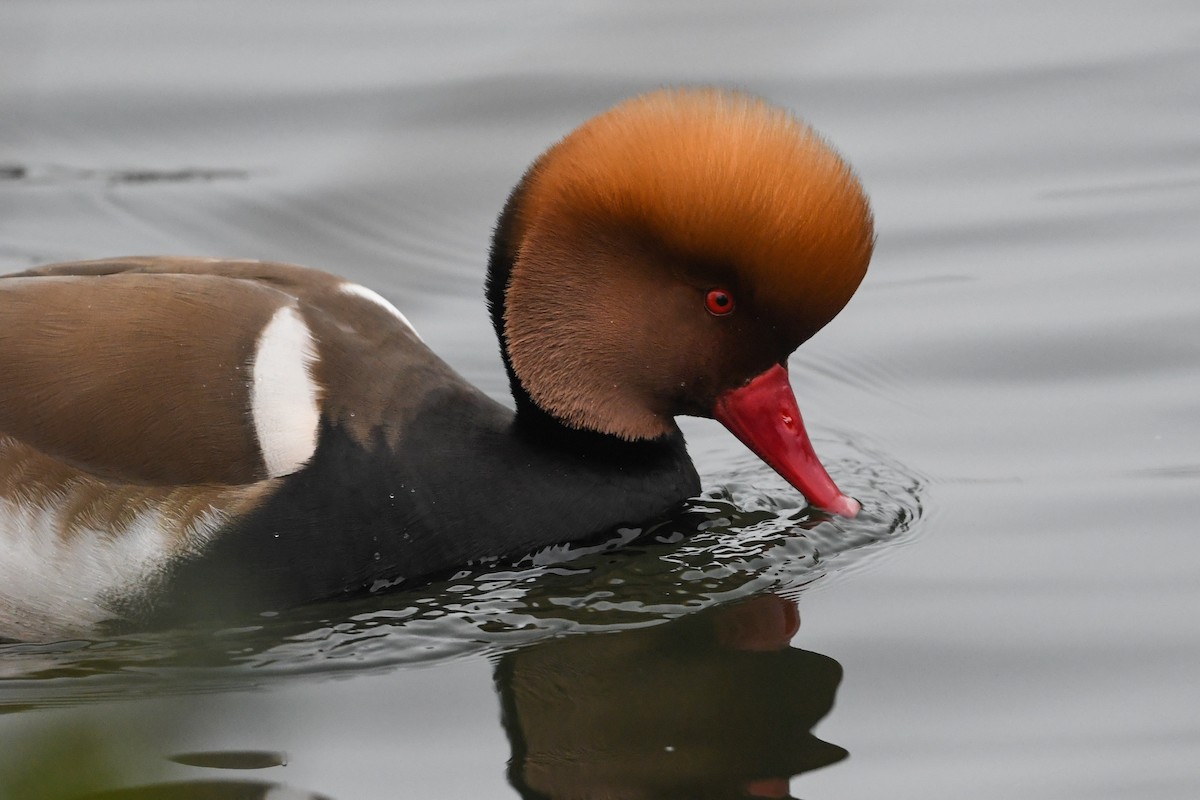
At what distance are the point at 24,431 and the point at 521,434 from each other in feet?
3.79

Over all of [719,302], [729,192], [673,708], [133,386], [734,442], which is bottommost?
[673,708]

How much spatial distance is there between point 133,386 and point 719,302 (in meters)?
1.32

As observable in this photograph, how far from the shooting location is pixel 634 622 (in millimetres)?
3930

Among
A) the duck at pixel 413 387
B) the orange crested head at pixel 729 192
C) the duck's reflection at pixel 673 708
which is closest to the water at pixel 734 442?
the duck's reflection at pixel 673 708

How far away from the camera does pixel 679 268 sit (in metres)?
4.02

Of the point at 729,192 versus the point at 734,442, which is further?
the point at 734,442

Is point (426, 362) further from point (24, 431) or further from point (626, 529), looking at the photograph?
point (24, 431)

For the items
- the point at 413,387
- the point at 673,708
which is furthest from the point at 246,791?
the point at 413,387

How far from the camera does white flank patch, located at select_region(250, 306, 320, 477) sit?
12.7 ft

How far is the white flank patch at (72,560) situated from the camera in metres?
3.80

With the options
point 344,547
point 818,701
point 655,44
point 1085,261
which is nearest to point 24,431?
point 344,547

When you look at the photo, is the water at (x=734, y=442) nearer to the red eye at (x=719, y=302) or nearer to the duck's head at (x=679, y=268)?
the duck's head at (x=679, y=268)

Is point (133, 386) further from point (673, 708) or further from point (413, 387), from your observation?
point (673, 708)

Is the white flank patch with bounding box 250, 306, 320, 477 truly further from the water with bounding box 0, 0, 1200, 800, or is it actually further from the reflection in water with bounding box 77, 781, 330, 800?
the reflection in water with bounding box 77, 781, 330, 800
